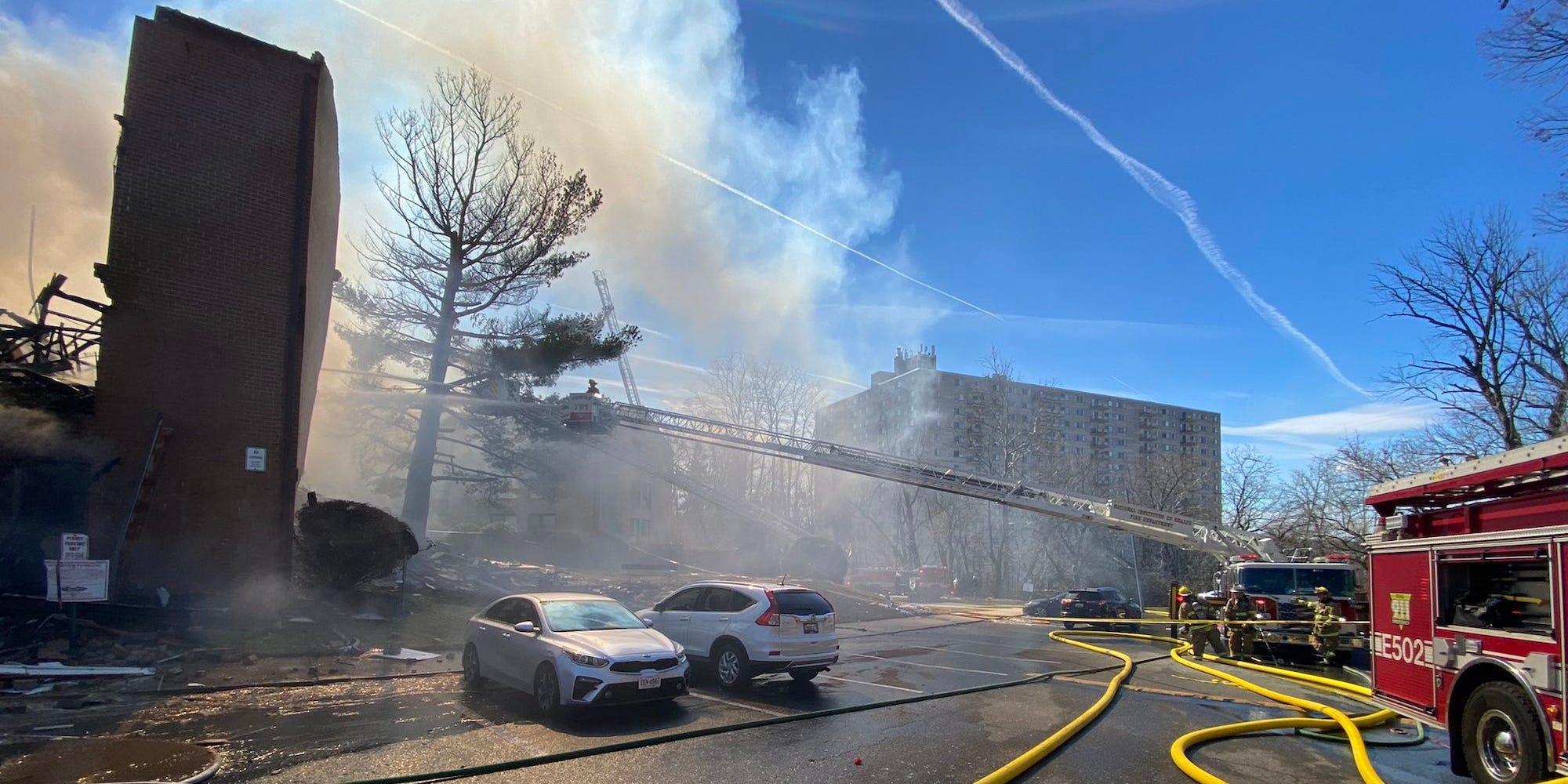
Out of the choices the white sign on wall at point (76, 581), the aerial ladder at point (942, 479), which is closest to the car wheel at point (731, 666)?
the white sign on wall at point (76, 581)

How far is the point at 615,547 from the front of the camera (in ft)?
111

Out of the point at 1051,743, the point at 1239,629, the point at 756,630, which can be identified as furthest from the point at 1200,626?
the point at 1051,743

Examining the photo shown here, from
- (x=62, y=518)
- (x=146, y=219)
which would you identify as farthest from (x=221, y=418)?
(x=146, y=219)

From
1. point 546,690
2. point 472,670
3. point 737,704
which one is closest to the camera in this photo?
point 546,690

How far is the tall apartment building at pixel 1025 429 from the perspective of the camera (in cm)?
4753

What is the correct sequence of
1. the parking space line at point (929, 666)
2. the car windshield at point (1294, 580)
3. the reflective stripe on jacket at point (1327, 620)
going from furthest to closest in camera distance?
the car windshield at point (1294, 580) → the reflective stripe on jacket at point (1327, 620) → the parking space line at point (929, 666)

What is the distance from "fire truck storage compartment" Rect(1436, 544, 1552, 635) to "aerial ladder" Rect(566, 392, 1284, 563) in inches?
569

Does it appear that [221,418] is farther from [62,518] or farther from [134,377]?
[62,518]

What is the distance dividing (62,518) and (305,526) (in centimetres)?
329

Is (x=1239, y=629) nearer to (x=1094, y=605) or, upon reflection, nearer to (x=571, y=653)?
(x=1094, y=605)

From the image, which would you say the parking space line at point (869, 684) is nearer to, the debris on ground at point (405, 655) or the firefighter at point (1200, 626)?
the debris on ground at point (405, 655)

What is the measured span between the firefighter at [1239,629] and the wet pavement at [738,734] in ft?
14.4

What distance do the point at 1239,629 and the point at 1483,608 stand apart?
31.5 ft

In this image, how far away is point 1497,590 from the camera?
6434 mm
